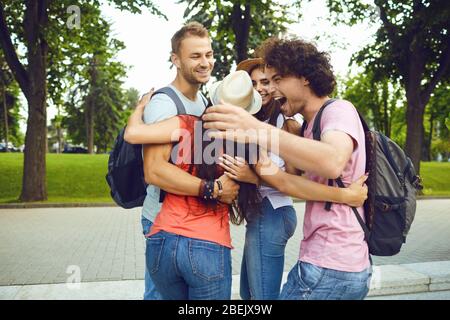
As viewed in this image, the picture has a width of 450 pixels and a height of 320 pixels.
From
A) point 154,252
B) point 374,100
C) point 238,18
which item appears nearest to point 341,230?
point 154,252

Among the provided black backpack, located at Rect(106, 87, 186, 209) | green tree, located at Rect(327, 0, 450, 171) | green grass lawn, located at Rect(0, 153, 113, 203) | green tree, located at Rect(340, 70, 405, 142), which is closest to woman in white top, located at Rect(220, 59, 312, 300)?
black backpack, located at Rect(106, 87, 186, 209)

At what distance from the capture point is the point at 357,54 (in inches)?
746

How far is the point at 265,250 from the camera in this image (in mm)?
2588

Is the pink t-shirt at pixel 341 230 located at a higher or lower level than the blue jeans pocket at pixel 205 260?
higher

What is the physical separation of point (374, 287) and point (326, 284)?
4042mm

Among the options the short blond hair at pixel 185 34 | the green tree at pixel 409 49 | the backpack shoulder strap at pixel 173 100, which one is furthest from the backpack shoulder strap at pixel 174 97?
the green tree at pixel 409 49

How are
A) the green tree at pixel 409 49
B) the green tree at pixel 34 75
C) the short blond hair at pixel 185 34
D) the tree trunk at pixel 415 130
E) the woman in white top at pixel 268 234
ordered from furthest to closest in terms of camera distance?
the tree trunk at pixel 415 130
the green tree at pixel 409 49
the green tree at pixel 34 75
the woman in white top at pixel 268 234
the short blond hair at pixel 185 34

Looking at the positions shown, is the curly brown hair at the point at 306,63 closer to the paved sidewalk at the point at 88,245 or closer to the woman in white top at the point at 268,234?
the woman in white top at the point at 268,234

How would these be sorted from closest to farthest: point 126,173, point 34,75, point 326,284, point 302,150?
point 302,150, point 326,284, point 126,173, point 34,75

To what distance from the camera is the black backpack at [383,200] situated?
1.98 meters

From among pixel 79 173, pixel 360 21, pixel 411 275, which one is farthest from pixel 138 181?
pixel 79 173

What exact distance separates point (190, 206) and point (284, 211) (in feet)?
2.49

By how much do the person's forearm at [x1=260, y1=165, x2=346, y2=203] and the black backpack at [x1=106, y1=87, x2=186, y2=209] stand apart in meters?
0.77

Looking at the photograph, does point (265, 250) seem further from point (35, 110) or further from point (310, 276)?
point (35, 110)
